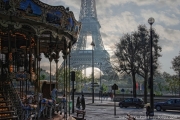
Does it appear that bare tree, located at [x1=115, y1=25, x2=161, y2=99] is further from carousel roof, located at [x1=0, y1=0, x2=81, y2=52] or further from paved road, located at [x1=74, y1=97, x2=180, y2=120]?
carousel roof, located at [x1=0, y1=0, x2=81, y2=52]

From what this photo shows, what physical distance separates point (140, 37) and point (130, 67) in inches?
201

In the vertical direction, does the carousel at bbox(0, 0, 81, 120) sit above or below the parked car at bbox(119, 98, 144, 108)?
above

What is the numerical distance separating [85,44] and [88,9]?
19.7 meters

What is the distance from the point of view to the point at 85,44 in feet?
417

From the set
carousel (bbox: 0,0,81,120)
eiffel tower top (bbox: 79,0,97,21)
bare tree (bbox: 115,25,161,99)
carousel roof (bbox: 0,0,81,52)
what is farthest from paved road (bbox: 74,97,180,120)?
eiffel tower top (bbox: 79,0,97,21)

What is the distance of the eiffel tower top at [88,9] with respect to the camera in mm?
136000

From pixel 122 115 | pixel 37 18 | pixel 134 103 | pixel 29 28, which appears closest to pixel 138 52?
pixel 134 103

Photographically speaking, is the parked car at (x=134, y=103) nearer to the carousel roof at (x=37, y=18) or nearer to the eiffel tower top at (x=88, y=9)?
the carousel roof at (x=37, y=18)

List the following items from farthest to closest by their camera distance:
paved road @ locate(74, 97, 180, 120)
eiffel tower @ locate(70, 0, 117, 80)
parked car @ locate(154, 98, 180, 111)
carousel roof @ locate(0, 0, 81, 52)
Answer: eiffel tower @ locate(70, 0, 117, 80), parked car @ locate(154, 98, 180, 111), paved road @ locate(74, 97, 180, 120), carousel roof @ locate(0, 0, 81, 52)

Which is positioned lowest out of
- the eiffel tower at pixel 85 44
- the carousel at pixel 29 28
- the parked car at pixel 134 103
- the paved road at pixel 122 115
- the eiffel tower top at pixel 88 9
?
the paved road at pixel 122 115

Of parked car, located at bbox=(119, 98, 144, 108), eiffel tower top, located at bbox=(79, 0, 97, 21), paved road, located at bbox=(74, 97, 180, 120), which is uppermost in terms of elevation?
eiffel tower top, located at bbox=(79, 0, 97, 21)

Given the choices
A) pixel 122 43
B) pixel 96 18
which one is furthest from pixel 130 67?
pixel 96 18

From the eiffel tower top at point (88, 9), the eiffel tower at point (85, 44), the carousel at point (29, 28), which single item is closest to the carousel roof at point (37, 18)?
the carousel at point (29, 28)

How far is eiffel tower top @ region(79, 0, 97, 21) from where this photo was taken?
446ft
